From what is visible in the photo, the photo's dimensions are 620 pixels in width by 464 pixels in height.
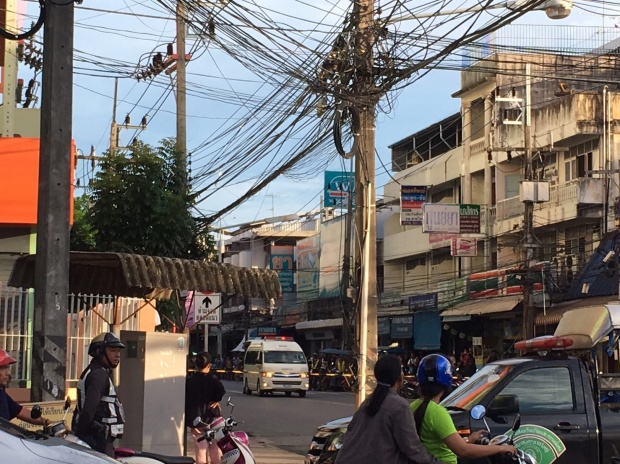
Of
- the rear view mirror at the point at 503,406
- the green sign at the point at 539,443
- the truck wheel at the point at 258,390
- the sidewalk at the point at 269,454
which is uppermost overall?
the rear view mirror at the point at 503,406

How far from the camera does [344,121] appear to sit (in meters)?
17.7

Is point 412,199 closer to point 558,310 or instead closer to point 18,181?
point 558,310

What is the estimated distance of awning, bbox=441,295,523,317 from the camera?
38.9 meters

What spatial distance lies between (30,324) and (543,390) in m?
7.55

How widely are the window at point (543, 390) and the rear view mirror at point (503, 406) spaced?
253 mm

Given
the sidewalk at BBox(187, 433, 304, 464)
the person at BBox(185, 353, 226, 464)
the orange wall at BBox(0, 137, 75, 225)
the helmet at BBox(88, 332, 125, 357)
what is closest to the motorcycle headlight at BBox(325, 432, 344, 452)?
the person at BBox(185, 353, 226, 464)

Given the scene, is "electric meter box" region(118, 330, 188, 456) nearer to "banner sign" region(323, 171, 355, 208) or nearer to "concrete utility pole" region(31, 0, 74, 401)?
"concrete utility pole" region(31, 0, 74, 401)

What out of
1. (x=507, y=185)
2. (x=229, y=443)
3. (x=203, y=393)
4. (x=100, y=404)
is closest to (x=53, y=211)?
(x=100, y=404)

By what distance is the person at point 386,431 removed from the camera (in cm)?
601

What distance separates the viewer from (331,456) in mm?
10672

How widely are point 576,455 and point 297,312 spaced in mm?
59314

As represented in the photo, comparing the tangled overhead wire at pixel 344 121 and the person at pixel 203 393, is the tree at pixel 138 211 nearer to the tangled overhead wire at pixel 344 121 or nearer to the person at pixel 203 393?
the tangled overhead wire at pixel 344 121

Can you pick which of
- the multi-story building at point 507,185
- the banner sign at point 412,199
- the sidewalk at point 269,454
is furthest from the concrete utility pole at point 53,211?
the banner sign at point 412,199

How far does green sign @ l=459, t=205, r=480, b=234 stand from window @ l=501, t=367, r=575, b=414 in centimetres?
2843
